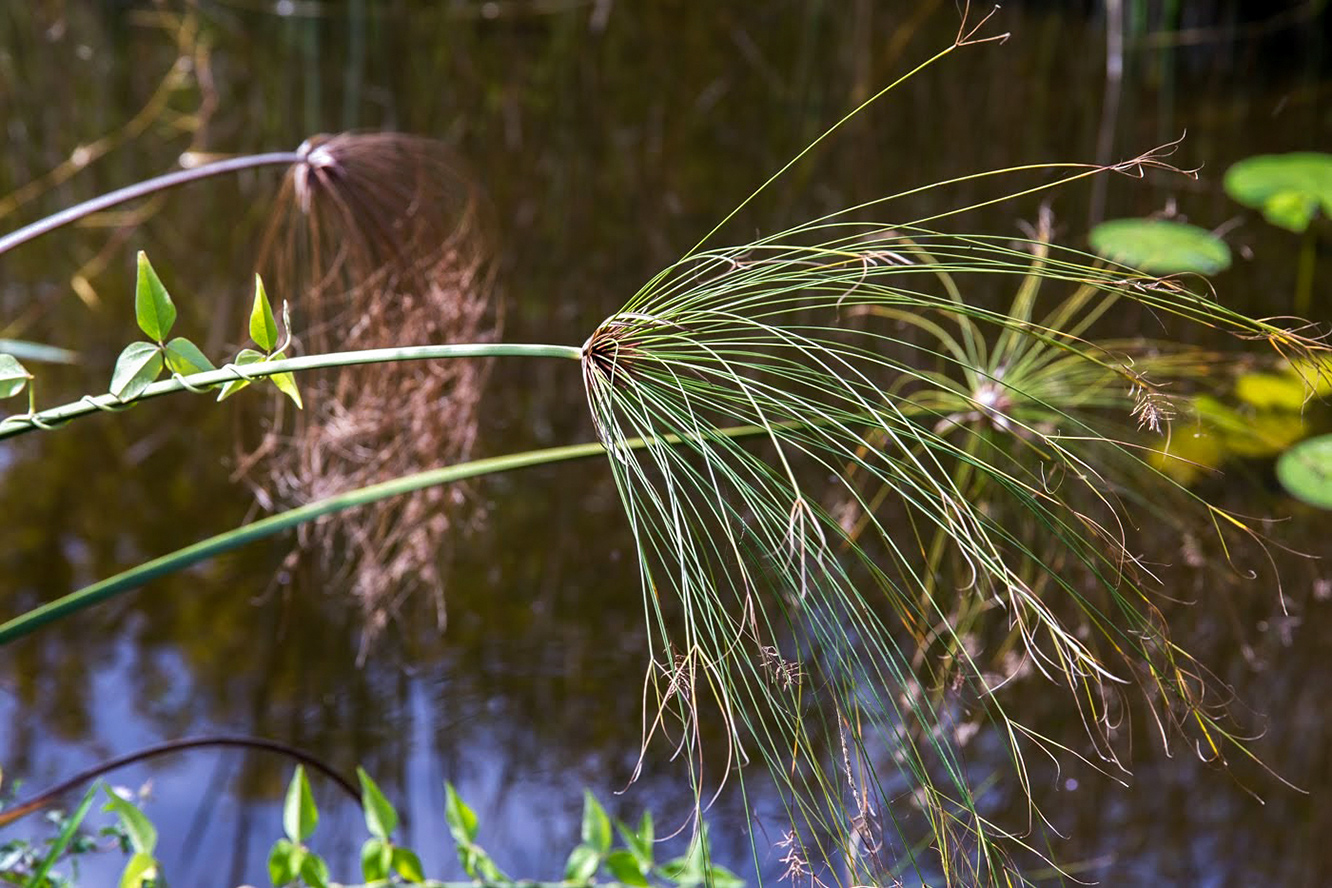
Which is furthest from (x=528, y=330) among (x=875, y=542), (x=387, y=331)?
(x=387, y=331)

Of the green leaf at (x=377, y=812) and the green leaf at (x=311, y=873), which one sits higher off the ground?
the green leaf at (x=377, y=812)

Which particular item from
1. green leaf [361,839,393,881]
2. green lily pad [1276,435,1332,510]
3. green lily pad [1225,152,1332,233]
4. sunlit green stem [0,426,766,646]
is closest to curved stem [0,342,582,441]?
sunlit green stem [0,426,766,646]

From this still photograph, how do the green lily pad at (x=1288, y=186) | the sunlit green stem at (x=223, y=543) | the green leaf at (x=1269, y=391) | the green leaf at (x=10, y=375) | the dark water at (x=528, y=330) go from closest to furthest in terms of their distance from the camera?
the green leaf at (x=10, y=375), the sunlit green stem at (x=223, y=543), the dark water at (x=528, y=330), the green leaf at (x=1269, y=391), the green lily pad at (x=1288, y=186)

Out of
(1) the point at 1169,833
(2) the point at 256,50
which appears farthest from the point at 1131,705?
(2) the point at 256,50

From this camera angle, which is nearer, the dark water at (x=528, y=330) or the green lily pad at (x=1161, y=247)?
the dark water at (x=528, y=330)

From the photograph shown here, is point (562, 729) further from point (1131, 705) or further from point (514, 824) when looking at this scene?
point (1131, 705)

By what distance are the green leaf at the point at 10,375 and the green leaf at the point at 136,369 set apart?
4cm

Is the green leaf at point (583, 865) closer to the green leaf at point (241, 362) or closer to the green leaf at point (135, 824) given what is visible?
the green leaf at point (135, 824)

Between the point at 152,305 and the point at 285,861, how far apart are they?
20.8 inches

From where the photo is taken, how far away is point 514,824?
4.38ft

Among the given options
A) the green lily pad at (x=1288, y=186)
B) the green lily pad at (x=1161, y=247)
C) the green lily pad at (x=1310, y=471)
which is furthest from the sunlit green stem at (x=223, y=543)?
the green lily pad at (x=1288, y=186)

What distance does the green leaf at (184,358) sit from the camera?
2.15 feet

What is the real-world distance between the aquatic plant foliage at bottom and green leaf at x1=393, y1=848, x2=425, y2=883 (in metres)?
0.26

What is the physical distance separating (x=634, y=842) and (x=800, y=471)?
34.7 inches
